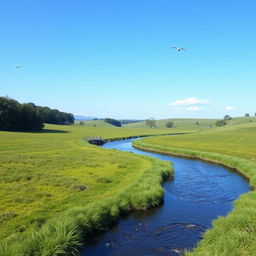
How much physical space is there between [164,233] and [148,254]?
9.25ft

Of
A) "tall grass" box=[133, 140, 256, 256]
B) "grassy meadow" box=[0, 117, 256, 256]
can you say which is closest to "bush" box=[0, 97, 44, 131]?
"grassy meadow" box=[0, 117, 256, 256]

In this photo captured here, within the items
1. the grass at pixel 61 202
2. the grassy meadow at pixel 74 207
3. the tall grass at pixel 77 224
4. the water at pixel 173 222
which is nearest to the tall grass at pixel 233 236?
the grassy meadow at pixel 74 207

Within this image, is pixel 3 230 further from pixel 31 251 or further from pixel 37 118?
pixel 37 118

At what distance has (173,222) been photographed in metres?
18.3

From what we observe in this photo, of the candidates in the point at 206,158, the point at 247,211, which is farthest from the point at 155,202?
the point at 206,158

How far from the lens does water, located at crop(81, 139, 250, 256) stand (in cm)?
1459

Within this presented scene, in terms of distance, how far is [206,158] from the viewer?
4966 centimetres

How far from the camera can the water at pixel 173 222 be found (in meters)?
14.6

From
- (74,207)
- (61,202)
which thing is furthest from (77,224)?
(61,202)

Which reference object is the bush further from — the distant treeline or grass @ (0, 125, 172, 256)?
grass @ (0, 125, 172, 256)

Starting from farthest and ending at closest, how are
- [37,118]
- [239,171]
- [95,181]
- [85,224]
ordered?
[37,118]
[239,171]
[95,181]
[85,224]

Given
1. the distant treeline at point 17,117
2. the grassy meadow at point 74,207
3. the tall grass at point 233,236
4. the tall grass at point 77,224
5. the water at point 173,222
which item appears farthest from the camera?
the distant treeline at point 17,117

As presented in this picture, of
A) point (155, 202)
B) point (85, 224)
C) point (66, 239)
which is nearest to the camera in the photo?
point (66, 239)

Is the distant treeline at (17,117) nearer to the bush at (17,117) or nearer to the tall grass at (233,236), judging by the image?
the bush at (17,117)
